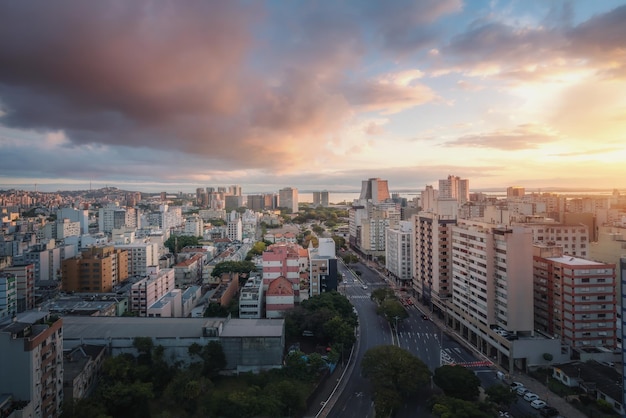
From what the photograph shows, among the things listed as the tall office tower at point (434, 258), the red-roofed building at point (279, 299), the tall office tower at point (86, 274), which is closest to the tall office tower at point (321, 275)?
the red-roofed building at point (279, 299)

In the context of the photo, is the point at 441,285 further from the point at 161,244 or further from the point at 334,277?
the point at 161,244

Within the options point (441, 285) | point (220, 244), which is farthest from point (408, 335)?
point (220, 244)

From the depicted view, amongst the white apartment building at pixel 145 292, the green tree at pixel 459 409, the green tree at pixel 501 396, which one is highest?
the white apartment building at pixel 145 292

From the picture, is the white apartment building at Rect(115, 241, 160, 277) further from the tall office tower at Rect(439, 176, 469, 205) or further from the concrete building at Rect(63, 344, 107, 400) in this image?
the tall office tower at Rect(439, 176, 469, 205)

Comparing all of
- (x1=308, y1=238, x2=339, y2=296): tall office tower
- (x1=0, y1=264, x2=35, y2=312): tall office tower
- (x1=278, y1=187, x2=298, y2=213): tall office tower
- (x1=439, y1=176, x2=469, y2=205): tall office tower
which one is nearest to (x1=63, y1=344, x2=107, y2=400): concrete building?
(x1=308, y1=238, x2=339, y2=296): tall office tower

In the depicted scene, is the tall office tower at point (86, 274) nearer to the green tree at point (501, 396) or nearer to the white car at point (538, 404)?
the green tree at point (501, 396)

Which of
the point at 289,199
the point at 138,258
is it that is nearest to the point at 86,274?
the point at 138,258
